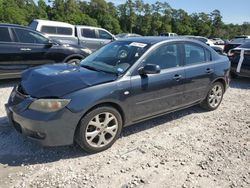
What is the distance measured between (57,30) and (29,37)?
5.42m

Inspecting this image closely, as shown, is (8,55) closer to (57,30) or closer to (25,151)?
(25,151)

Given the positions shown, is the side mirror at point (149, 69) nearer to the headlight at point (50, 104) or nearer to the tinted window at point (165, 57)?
the tinted window at point (165, 57)

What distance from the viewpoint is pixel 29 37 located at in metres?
7.29

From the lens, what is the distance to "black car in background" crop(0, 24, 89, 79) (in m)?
6.87

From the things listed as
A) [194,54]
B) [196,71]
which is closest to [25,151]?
[196,71]

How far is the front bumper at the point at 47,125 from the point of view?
339 cm

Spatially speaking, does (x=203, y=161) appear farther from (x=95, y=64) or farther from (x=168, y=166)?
(x=95, y=64)

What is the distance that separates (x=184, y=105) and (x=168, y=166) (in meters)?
1.70

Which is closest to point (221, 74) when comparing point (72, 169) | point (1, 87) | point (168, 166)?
point (168, 166)

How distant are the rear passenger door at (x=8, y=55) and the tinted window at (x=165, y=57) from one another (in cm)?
416

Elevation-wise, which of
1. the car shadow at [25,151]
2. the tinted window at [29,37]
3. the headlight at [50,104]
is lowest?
the car shadow at [25,151]

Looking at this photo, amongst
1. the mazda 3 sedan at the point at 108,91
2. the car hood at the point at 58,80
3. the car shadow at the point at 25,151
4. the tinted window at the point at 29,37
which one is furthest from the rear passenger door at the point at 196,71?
the tinted window at the point at 29,37

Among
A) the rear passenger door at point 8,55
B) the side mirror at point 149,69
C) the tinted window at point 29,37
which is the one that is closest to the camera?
the side mirror at point 149,69

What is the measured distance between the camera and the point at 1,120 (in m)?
4.79
